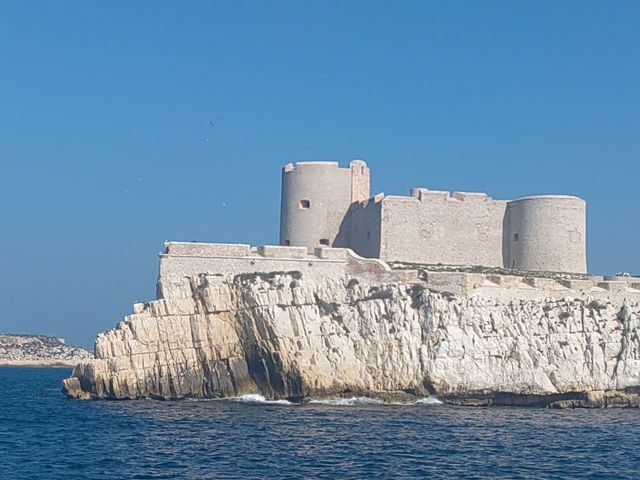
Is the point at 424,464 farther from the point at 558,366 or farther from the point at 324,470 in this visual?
the point at 558,366

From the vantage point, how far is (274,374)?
3503 centimetres

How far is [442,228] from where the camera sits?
141 feet

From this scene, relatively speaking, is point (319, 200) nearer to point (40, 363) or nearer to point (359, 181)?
point (359, 181)

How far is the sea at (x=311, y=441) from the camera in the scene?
22016 millimetres

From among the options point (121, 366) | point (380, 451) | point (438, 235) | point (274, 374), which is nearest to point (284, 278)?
point (274, 374)

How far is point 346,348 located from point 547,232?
47.4 feet

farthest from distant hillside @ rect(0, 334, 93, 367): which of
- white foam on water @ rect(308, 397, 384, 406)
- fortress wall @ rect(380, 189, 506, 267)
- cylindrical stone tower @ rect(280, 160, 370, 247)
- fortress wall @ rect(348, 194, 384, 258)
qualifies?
white foam on water @ rect(308, 397, 384, 406)

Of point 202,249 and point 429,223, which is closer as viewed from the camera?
point 202,249

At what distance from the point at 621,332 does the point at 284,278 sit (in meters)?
14.3

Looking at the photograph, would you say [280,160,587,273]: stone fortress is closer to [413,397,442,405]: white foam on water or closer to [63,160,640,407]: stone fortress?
[63,160,640,407]: stone fortress

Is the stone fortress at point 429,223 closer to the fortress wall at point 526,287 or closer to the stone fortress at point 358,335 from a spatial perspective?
the stone fortress at point 358,335

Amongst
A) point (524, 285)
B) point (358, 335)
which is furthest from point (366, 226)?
point (358, 335)

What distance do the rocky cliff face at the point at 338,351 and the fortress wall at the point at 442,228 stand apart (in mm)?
5758

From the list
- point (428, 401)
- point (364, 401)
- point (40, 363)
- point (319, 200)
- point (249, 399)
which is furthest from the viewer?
point (40, 363)
